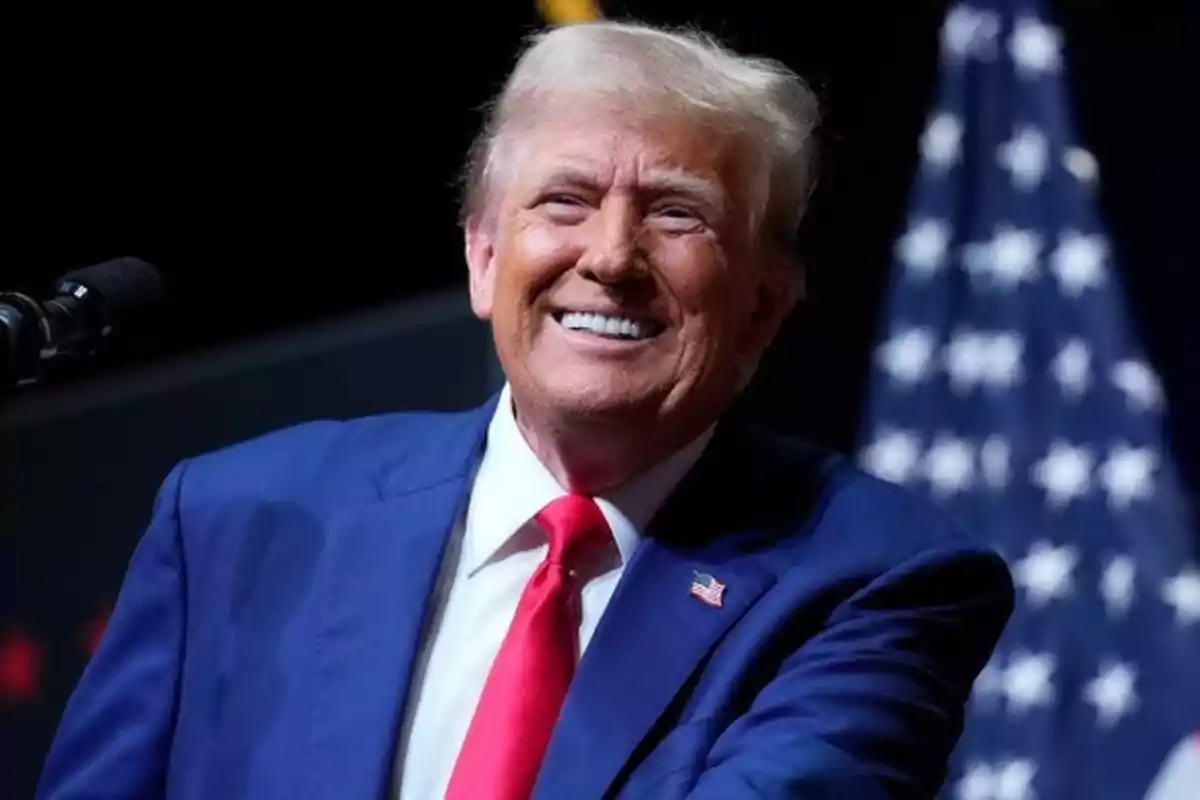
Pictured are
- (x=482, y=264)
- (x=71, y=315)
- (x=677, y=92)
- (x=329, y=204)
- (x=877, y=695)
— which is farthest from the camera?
(x=329, y=204)

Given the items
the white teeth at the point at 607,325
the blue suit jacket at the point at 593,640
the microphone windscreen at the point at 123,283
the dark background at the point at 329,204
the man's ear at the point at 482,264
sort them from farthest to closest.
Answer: the dark background at the point at 329,204 < the man's ear at the point at 482,264 < the white teeth at the point at 607,325 < the blue suit jacket at the point at 593,640 < the microphone windscreen at the point at 123,283

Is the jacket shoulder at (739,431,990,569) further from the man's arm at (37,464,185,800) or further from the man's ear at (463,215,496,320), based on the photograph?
the man's arm at (37,464,185,800)

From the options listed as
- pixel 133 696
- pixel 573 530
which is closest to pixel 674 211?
pixel 573 530

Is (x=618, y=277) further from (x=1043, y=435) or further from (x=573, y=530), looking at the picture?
(x=1043, y=435)

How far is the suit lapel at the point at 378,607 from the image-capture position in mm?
1271

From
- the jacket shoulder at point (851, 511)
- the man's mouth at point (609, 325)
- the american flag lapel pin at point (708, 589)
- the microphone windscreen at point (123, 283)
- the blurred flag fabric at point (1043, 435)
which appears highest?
the microphone windscreen at point (123, 283)

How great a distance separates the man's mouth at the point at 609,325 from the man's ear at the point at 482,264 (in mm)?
108

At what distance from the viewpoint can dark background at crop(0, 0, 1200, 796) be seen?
2.05 m

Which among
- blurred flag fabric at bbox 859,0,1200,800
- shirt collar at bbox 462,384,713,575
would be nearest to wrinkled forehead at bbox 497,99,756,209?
shirt collar at bbox 462,384,713,575

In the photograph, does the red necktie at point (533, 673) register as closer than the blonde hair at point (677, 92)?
Yes

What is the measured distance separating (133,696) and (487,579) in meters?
0.32

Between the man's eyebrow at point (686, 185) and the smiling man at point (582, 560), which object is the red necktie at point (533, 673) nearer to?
the smiling man at point (582, 560)

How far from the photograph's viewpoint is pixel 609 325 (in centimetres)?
135

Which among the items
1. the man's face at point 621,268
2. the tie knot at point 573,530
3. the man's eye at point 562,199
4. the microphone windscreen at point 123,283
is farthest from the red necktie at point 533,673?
the microphone windscreen at point 123,283
